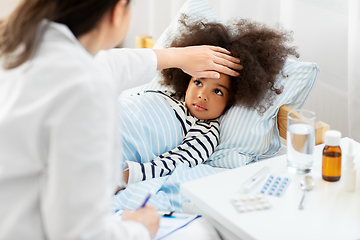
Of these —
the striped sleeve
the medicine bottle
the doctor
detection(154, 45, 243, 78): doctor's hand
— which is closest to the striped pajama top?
the striped sleeve

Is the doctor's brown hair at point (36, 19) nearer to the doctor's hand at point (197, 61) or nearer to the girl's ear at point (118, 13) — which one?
the girl's ear at point (118, 13)

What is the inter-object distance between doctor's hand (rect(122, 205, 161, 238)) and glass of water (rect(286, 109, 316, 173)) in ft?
1.24

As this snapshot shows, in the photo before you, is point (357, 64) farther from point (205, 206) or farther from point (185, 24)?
point (205, 206)

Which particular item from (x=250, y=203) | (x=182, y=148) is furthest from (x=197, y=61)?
(x=250, y=203)

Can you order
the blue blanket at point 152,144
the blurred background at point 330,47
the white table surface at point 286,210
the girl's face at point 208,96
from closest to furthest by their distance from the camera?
the white table surface at point 286,210, the blue blanket at point 152,144, the girl's face at point 208,96, the blurred background at point 330,47

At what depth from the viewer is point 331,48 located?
164 cm

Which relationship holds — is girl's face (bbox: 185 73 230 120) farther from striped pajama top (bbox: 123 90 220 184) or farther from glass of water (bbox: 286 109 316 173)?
glass of water (bbox: 286 109 316 173)

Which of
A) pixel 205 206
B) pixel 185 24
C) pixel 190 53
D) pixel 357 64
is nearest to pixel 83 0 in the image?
pixel 205 206

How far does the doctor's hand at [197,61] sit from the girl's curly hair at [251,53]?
0.06 meters

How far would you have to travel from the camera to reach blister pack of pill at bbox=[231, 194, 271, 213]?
0.83 m

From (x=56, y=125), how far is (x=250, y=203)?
1.52ft

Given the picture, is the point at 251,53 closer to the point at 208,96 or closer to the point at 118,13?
the point at 208,96

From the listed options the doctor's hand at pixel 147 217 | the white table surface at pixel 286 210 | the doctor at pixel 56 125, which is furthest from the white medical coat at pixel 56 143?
the white table surface at pixel 286 210

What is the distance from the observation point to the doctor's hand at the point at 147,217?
2.56ft
